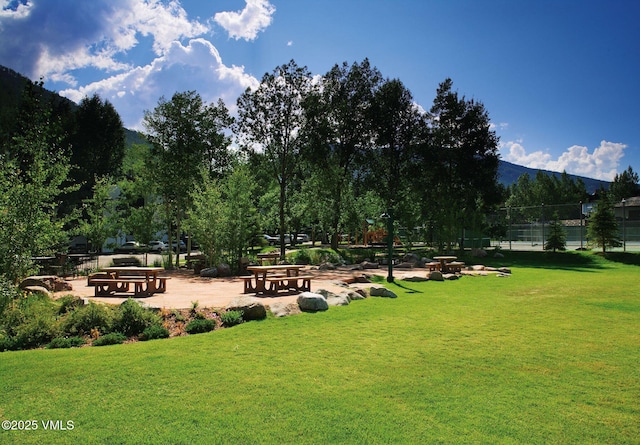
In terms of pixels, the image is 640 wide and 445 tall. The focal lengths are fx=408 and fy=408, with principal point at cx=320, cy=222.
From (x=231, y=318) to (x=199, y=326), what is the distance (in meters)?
0.63

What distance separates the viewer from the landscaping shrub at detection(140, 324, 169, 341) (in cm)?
708

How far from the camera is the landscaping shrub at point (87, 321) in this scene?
23.5 feet

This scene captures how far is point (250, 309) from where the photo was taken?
8.27 m

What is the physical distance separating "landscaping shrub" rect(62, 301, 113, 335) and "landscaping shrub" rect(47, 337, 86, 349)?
46cm

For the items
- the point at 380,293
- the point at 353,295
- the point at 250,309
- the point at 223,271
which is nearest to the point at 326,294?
the point at 353,295

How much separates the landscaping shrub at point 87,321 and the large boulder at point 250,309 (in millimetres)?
2282

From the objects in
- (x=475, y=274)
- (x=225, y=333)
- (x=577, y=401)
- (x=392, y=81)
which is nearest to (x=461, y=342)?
(x=577, y=401)

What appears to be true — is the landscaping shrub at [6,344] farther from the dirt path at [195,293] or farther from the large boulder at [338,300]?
the large boulder at [338,300]

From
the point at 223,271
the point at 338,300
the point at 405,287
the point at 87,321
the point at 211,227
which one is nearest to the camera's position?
the point at 87,321

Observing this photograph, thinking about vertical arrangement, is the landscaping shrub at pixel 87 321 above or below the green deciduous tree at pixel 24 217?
below

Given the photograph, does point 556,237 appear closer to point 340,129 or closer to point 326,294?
point 340,129

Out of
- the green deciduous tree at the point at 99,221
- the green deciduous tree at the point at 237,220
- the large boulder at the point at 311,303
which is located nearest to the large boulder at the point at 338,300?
the large boulder at the point at 311,303

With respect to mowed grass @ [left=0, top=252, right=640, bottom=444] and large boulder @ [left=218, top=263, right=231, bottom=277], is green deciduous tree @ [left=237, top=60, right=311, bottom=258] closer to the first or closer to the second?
large boulder @ [left=218, top=263, right=231, bottom=277]

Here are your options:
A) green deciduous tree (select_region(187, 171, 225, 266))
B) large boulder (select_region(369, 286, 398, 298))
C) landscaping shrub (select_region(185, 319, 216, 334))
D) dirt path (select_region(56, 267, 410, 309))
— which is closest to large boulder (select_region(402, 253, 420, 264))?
dirt path (select_region(56, 267, 410, 309))
